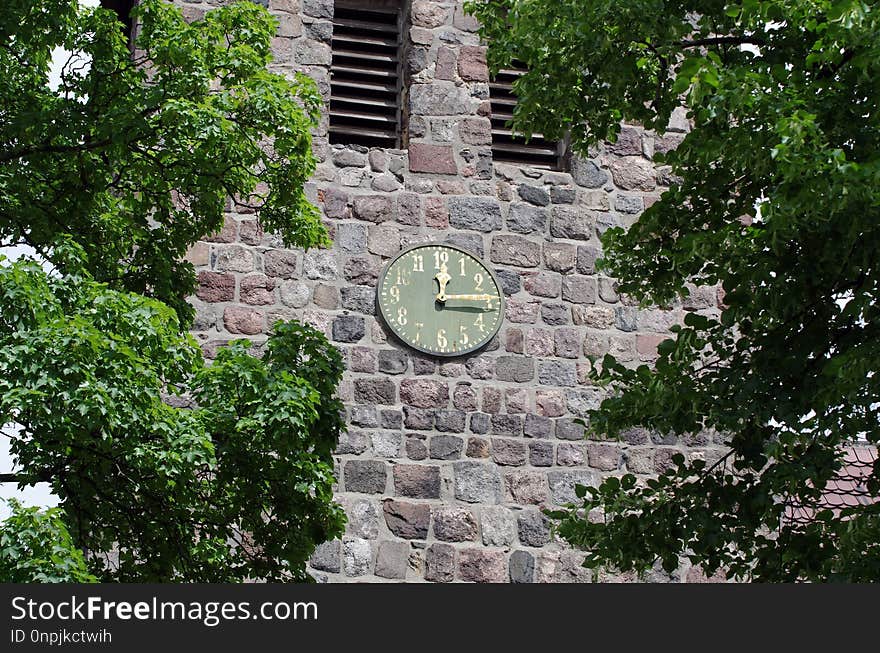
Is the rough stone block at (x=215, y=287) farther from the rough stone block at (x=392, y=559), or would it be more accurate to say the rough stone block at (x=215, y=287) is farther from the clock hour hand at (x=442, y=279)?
the rough stone block at (x=392, y=559)

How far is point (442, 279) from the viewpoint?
13188 mm

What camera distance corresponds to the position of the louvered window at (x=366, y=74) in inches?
556

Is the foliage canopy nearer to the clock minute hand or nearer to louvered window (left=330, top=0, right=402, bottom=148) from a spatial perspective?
the clock minute hand

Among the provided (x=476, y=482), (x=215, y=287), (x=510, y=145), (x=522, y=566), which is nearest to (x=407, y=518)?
(x=476, y=482)

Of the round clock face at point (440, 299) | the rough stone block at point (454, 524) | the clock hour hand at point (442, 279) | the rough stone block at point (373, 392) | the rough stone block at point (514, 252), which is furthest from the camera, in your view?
the rough stone block at point (514, 252)

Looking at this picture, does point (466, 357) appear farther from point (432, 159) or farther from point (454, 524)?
point (432, 159)

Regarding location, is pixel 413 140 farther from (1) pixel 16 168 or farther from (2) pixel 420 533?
(1) pixel 16 168

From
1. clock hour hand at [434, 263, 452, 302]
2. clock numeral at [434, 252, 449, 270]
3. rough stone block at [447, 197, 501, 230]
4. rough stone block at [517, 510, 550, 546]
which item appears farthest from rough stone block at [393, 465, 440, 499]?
rough stone block at [447, 197, 501, 230]

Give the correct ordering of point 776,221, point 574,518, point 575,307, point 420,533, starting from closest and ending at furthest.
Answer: point 776,221, point 574,518, point 420,533, point 575,307

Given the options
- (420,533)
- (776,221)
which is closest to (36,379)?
(776,221)

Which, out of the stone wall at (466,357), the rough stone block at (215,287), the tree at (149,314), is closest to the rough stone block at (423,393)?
the stone wall at (466,357)

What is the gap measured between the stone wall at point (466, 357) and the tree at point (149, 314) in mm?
2678

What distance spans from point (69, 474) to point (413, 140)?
6.04 meters

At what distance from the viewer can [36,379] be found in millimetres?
7879
